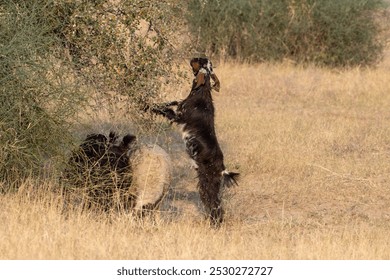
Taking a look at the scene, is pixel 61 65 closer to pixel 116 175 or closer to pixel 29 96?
pixel 29 96

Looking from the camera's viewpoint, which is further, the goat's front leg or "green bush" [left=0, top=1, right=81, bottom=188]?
the goat's front leg

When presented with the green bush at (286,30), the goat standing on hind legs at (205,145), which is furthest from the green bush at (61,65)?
the green bush at (286,30)

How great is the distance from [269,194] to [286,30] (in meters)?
9.00

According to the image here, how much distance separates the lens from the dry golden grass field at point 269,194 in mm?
6316

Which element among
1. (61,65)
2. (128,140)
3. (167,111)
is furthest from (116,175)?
(61,65)

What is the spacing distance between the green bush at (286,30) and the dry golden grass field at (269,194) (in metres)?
1.57

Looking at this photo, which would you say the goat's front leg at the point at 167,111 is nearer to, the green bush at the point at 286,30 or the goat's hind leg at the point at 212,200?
the goat's hind leg at the point at 212,200

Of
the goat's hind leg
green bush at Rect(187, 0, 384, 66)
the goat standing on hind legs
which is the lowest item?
the goat's hind leg

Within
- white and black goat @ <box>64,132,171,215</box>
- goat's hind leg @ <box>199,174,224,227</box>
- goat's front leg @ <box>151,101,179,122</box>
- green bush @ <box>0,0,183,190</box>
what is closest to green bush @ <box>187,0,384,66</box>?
green bush @ <box>0,0,183,190</box>

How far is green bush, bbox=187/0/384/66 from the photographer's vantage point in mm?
17719

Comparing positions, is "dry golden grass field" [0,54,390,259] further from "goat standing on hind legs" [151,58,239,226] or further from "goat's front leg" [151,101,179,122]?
"goat's front leg" [151,101,179,122]

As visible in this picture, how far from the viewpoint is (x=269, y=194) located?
368 inches

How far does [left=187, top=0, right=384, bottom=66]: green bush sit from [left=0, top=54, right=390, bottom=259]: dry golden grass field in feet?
5.16

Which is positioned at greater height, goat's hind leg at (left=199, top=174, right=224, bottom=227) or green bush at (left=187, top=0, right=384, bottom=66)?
green bush at (left=187, top=0, right=384, bottom=66)
